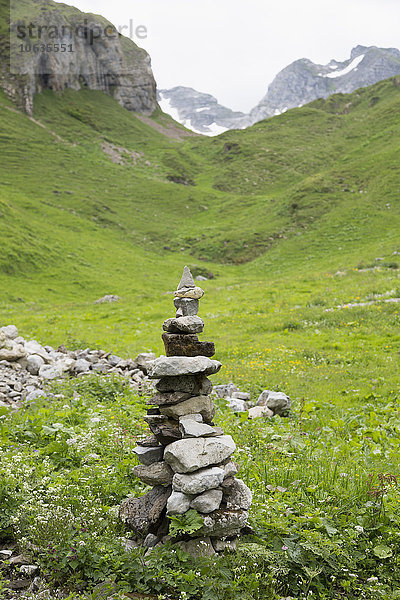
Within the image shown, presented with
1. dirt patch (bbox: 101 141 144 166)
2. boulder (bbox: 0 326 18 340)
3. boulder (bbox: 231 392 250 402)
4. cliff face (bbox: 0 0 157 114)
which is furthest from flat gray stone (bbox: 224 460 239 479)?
cliff face (bbox: 0 0 157 114)

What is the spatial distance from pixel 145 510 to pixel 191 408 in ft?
5.44

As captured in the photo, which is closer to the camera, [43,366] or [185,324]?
[185,324]

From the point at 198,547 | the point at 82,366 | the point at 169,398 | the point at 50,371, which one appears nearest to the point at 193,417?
the point at 169,398

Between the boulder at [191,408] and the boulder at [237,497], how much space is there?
117 centimetres

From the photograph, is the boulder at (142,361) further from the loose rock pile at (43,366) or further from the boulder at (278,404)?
the boulder at (278,404)

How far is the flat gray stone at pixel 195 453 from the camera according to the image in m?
6.05

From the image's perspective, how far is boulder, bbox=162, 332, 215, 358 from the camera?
705 centimetres

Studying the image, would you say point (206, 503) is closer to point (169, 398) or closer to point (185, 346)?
point (169, 398)

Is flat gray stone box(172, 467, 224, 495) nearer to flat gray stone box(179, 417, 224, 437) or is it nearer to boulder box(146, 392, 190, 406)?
flat gray stone box(179, 417, 224, 437)

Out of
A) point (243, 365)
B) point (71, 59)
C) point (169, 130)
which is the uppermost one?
point (71, 59)

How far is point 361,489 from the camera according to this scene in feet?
23.4

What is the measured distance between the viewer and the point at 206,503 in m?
5.85

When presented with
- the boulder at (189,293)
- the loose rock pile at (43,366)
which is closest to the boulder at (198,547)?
the boulder at (189,293)

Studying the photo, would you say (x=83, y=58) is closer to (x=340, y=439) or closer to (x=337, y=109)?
(x=337, y=109)
